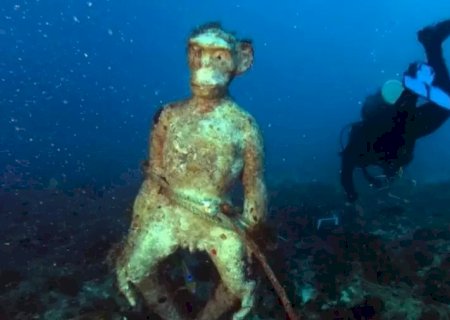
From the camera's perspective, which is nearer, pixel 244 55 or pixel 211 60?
pixel 211 60

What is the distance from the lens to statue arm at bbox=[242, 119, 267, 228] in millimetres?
4304

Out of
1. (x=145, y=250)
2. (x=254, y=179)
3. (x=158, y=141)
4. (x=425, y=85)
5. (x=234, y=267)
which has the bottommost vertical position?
(x=234, y=267)

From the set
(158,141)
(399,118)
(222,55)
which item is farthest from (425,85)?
(158,141)

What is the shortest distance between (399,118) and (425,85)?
1.06m

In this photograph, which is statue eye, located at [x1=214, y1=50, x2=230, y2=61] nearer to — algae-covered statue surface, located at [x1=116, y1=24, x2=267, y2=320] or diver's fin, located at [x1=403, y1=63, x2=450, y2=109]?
algae-covered statue surface, located at [x1=116, y1=24, x2=267, y2=320]

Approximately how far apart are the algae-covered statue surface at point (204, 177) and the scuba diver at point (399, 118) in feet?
11.7

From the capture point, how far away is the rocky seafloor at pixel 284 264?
5.49 m

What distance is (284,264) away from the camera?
6.71m

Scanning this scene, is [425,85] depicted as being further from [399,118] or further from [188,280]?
[188,280]

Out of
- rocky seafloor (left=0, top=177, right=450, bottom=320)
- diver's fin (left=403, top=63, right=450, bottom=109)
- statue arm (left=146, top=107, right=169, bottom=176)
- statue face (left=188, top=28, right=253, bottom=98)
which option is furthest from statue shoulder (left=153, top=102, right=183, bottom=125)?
diver's fin (left=403, top=63, right=450, bottom=109)

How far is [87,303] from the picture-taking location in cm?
558

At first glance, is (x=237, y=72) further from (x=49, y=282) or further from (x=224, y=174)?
(x=49, y=282)

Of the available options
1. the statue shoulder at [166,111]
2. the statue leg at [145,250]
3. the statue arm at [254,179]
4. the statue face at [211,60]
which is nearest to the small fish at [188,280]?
the statue leg at [145,250]

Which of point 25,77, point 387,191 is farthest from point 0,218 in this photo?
point 25,77
